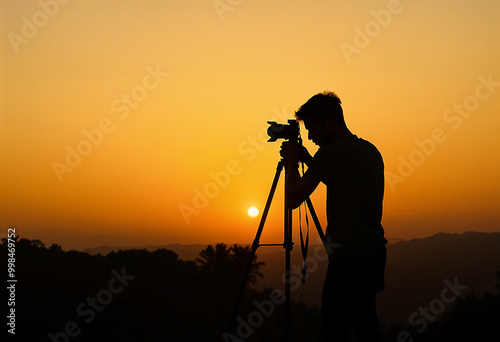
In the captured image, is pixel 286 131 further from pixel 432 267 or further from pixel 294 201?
pixel 432 267

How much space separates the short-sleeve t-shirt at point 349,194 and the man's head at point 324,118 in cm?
16

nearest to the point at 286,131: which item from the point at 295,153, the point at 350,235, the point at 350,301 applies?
the point at 295,153

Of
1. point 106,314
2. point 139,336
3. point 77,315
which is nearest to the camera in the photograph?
point 77,315

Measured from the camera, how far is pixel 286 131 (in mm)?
5172

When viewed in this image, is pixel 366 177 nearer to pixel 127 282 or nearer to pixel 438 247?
pixel 127 282

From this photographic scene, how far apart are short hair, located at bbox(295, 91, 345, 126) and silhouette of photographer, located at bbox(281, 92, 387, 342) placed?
0.76 feet

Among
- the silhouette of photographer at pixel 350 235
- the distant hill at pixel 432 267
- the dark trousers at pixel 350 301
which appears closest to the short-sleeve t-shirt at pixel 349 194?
the silhouette of photographer at pixel 350 235

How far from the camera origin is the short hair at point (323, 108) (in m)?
4.11

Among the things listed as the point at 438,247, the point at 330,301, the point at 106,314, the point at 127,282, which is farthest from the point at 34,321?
the point at 438,247

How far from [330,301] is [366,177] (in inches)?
40.0

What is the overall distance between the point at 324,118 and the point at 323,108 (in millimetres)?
85

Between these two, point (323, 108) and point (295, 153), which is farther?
point (295, 153)

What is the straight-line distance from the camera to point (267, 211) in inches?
229

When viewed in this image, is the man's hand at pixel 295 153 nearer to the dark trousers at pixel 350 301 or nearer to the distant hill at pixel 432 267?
the dark trousers at pixel 350 301
